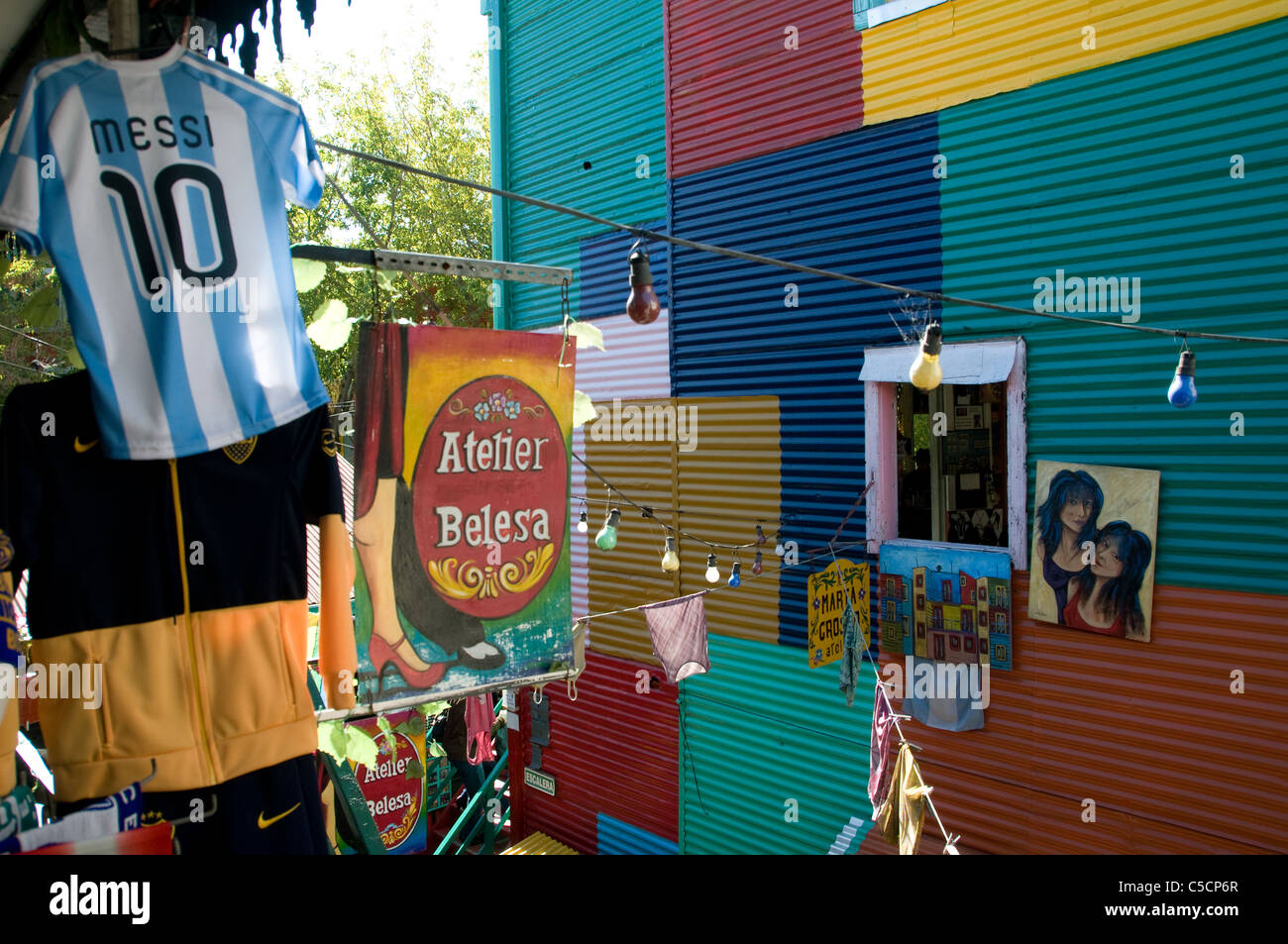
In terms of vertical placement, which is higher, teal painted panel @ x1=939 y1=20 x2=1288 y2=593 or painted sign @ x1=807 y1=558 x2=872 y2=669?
teal painted panel @ x1=939 y1=20 x2=1288 y2=593

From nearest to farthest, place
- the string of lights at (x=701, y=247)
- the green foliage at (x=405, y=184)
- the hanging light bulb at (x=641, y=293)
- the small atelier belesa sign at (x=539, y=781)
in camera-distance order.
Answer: the string of lights at (x=701, y=247) → the hanging light bulb at (x=641, y=293) → the small atelier belesa sign at (x=539, y=781) → the green foliage at (x=405, y=184)

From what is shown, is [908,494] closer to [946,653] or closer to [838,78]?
[946,653]

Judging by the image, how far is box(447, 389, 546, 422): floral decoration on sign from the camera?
138 inches

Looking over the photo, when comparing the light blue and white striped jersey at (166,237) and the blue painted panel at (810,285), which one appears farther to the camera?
the blue painted panel at (810,285)

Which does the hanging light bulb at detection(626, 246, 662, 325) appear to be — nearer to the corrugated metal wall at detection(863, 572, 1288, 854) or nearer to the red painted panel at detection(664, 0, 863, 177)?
the corrugated metal wall at detection(863, 572, 1288, 854)

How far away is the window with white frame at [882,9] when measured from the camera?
7.47m

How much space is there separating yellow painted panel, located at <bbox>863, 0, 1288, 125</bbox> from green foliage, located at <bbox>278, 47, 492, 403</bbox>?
41.4 feet

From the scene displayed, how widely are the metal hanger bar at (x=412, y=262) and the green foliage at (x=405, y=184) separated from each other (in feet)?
52.5

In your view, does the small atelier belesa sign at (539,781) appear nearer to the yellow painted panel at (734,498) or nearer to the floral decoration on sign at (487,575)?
the yellow painted panel at (734,498)

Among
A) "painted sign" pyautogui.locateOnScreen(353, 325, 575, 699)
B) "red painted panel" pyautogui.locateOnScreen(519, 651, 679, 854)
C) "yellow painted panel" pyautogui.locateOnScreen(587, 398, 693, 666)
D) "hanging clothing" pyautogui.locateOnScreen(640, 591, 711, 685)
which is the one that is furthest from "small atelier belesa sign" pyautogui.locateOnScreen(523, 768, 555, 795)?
"painted sign" pyautogui.locateOnScreen(353, 325, 575, 699)

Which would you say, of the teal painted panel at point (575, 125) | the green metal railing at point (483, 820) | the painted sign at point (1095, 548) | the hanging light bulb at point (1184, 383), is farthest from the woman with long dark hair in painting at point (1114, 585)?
the green metal railing at point (483, 820)

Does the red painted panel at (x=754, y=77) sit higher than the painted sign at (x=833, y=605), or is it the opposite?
the red painted panel at (x=754, y=77)

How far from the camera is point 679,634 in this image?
25.6 ft

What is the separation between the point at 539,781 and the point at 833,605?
5.89 meters
